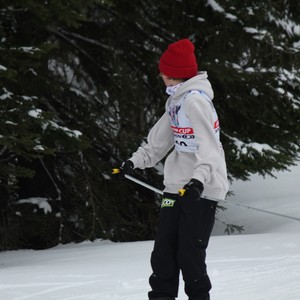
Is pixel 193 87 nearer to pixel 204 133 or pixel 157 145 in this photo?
pixel 204 133

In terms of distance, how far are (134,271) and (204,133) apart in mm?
2340

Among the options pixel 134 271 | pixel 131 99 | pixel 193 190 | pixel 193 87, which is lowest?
pixel 134 271

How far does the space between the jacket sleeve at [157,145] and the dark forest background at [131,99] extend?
15.6ft

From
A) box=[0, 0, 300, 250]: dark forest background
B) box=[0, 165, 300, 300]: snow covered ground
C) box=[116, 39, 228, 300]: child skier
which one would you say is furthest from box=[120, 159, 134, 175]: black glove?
box=[0, 0, 300, 250]: dark forest background

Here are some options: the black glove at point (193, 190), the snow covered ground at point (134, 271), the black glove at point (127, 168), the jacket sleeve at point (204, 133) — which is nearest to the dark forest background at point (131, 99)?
the snow covered ground at point (134, 271)

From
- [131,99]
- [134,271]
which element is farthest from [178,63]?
[131,99]

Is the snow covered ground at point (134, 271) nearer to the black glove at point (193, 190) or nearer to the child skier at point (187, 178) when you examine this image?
the child skier at point (187, 178)

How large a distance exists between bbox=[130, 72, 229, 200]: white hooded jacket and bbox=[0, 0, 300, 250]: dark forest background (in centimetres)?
494

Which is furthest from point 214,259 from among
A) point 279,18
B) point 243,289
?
point 279,18

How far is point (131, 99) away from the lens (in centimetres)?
973

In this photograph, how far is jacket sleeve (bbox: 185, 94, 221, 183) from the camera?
3.64 m

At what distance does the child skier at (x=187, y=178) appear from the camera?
12.1 ft

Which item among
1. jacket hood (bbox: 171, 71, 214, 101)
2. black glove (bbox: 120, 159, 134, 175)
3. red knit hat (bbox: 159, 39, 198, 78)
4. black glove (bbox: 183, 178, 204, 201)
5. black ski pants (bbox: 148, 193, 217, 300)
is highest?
red knit hat (bbox: 159, 39, 198, 78)

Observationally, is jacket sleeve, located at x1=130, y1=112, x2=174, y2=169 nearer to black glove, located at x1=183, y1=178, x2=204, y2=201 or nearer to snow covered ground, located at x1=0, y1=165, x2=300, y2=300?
black glove, located at x1=183, y1=178, x2=204, y2=201
